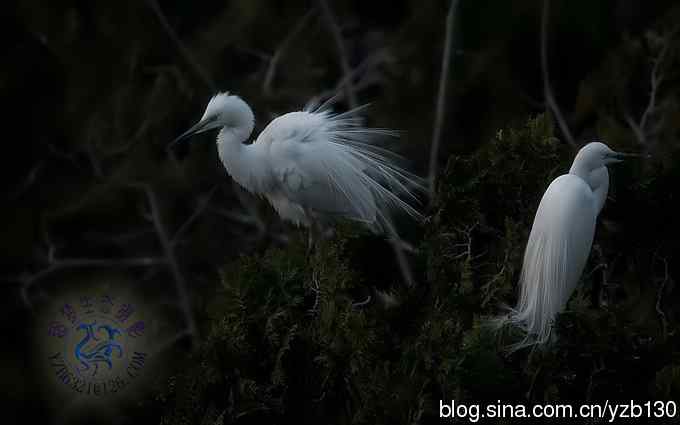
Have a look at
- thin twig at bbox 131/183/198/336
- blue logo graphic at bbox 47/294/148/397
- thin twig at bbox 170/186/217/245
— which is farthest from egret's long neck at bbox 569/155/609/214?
thin twig at bbox 131/183/198/336

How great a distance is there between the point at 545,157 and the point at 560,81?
4147mm

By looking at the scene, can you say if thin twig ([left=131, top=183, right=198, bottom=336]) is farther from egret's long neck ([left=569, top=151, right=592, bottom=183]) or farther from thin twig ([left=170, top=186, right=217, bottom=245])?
egret's long neck ([left=569, top=151, right=592, bottom=183])

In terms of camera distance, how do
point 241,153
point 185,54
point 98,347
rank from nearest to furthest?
point 98,347 < point 241,153 < point 185,54

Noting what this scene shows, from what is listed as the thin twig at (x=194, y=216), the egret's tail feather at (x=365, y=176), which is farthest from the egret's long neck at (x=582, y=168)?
the thin twig at (x=194, y=216)

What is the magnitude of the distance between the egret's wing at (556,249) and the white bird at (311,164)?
44.6 inches

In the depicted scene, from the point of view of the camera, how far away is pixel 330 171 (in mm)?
4492

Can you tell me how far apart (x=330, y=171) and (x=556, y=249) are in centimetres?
143

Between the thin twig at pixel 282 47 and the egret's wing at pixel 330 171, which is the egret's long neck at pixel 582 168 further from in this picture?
the thin twig at pixel 282 47

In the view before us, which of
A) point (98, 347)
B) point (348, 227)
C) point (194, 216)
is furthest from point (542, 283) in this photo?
point (194, 216)

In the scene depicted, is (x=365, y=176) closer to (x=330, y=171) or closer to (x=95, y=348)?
(x=330, y=171)

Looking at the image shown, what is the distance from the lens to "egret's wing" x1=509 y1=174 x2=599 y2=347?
3219 millimetres

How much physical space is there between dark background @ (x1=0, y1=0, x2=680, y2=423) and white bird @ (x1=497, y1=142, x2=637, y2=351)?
76 mm

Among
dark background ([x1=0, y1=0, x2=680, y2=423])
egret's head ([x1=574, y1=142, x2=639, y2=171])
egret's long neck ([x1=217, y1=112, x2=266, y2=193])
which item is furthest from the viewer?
egret's long neck ([x1=217, y1=112, x2=266, y2=193])

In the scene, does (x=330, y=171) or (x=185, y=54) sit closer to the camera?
(x=330, y=171)
